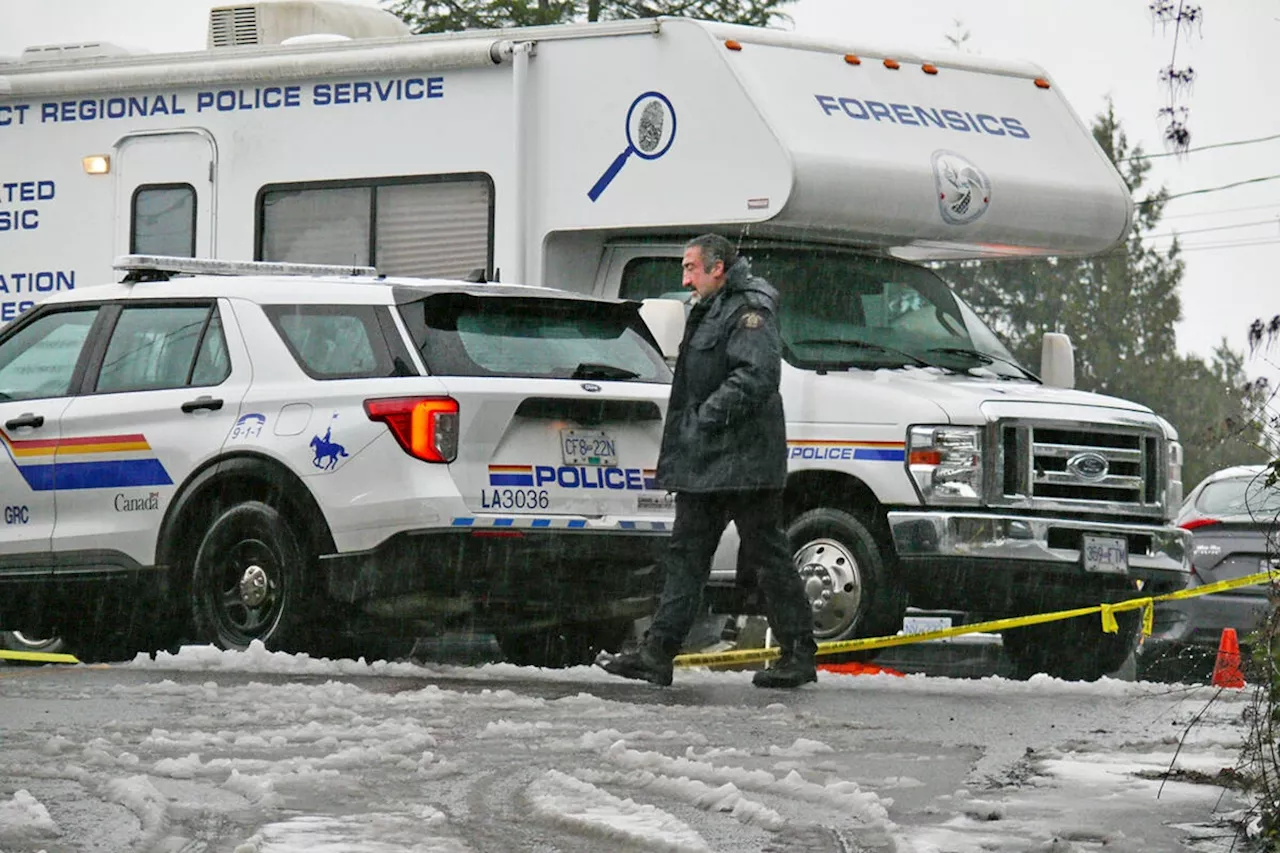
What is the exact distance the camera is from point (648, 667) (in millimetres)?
10719

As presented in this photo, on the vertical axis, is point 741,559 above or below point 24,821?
above

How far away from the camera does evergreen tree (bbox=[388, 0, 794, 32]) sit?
31500mm

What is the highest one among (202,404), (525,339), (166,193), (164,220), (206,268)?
(166,193)

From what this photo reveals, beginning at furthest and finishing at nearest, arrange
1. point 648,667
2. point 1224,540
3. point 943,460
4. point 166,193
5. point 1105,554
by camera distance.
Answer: point 1224,540, point 166,193, point 1105,554, point 943,460, point 648,667

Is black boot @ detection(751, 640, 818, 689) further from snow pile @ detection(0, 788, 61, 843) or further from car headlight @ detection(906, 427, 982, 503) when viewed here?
snow pile @ detection(0, 788, 61, 843)

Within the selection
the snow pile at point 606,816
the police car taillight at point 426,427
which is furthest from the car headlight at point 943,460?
the snow pile at point 606,816

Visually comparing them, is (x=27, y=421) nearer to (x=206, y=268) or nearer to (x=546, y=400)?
(x=206, y=268)

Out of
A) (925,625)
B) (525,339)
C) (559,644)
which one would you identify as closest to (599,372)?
(525,339)

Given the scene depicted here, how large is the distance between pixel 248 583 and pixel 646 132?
11.0ft

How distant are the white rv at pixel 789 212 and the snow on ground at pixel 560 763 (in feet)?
4.94

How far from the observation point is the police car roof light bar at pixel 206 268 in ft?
39.5

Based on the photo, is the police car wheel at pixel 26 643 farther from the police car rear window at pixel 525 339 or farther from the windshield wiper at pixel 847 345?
the windshield wiper at pixel 847 345

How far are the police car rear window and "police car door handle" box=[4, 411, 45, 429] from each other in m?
1.94

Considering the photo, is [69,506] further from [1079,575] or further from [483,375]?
[1079,575]
